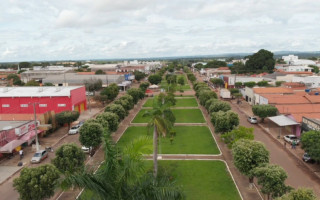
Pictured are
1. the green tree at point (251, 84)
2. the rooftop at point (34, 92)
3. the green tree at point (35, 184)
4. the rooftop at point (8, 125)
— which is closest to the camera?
the green tree at point (35, 184)

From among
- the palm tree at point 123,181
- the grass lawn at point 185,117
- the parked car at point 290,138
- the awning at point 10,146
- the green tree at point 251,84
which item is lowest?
the grass lawn at point 185,117

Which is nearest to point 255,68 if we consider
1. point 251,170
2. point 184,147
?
point 184,147

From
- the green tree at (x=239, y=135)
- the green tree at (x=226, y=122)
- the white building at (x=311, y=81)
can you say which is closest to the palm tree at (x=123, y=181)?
the green tree at (x=239, y=135)

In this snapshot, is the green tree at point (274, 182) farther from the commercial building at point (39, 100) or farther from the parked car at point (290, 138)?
the commercial building at point (39, 100)

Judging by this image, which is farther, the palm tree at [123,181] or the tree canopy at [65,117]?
the tree canopy at [65,117]

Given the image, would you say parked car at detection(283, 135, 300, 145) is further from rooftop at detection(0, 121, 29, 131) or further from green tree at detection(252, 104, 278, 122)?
rooftop at detection(0, 121, 29, 131)

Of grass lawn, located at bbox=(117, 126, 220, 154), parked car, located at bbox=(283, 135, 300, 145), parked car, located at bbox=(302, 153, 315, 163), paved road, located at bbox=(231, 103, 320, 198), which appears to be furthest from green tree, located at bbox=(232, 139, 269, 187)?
parked car, located at bbox=(283, 135, 300, 145)

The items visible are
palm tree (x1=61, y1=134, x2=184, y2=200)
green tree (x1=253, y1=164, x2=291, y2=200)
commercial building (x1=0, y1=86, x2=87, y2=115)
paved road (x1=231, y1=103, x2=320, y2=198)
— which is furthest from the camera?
commercial building (x1=0, y1=86, x2=87, y2=115)
